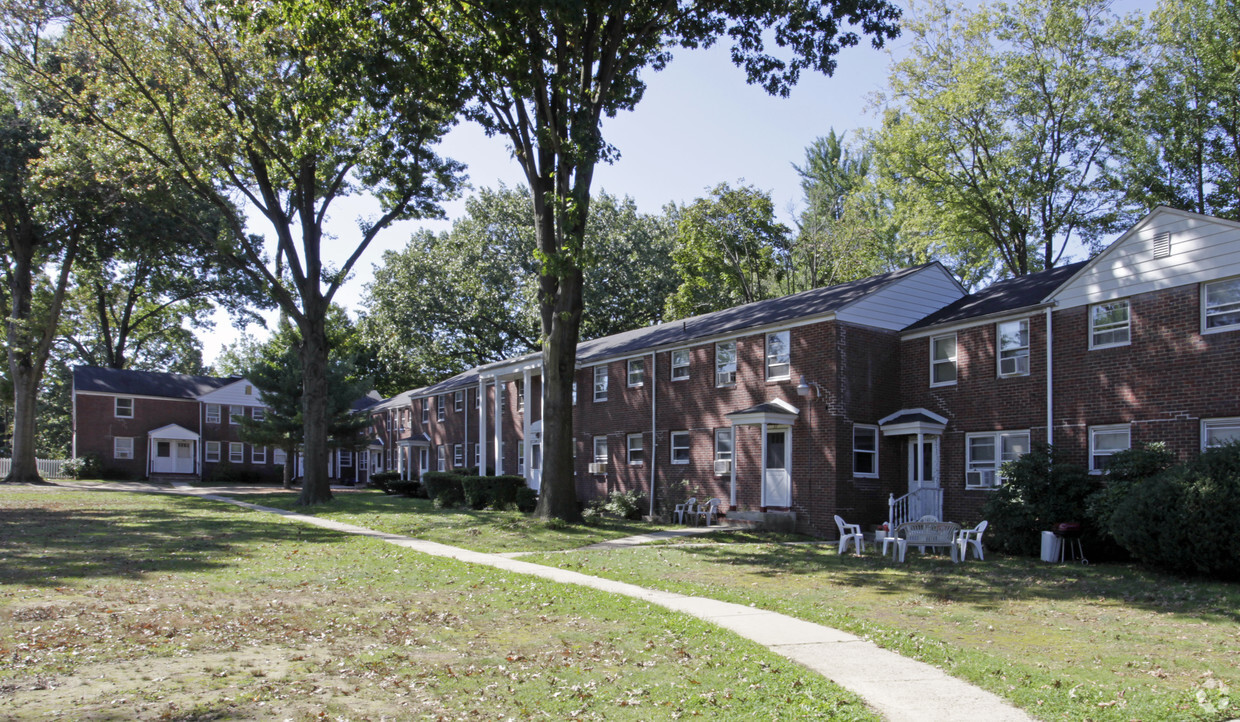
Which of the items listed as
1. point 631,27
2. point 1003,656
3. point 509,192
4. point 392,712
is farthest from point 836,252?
point 392,712

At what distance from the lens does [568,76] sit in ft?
62.3

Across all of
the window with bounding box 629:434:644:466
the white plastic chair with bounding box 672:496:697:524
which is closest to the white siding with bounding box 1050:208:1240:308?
the white plastic chair with bounding box 672:496:697:524

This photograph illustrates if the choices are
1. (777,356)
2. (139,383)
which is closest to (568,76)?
(777,356)

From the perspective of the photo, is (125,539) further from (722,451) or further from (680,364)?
(680,364)

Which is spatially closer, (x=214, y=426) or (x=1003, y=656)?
(x=1003, y=656)

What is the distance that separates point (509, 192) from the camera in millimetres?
49625

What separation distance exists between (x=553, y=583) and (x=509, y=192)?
39.9 m

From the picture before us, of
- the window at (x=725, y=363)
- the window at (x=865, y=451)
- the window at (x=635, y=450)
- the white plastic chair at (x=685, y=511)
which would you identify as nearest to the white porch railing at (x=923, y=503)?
the window at (x=865, y=451)

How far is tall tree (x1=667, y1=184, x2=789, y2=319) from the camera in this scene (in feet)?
140

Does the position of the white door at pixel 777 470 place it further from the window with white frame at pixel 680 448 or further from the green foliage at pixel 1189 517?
the green foliage at pixel 1189 517

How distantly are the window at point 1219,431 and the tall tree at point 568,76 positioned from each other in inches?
401

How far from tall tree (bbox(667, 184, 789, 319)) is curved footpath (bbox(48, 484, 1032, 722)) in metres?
32.3

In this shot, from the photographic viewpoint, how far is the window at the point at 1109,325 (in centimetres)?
1812

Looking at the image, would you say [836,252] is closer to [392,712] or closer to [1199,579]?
[1199,579]
